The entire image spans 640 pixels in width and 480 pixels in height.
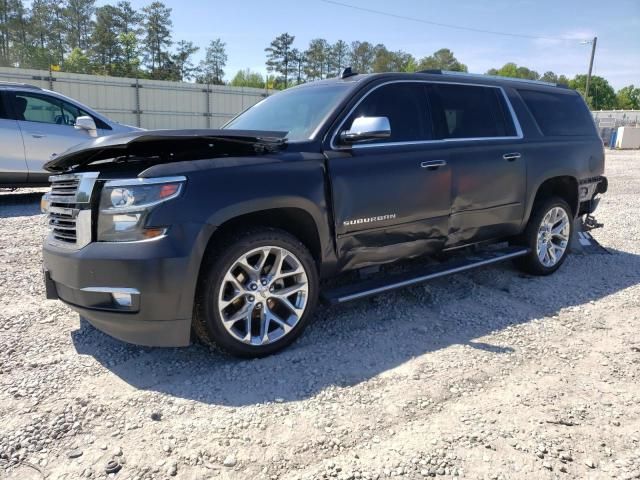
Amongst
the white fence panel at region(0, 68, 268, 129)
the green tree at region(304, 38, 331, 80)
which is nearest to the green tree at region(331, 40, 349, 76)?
the green tree at region(304, 38, 331, 80)

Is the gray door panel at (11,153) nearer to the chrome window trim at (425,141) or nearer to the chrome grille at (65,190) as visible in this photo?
the chrome grille at (65,190)

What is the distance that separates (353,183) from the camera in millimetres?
3467

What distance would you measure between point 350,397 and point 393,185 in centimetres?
162

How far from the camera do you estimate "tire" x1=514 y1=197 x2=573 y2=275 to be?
4.91 metres

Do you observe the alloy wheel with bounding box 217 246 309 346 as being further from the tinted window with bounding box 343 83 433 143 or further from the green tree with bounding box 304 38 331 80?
the green tree with bounding box 304 38 331 80

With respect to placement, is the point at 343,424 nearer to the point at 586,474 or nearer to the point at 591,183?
the point at 586,474

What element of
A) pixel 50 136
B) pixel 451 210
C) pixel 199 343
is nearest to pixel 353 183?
pixel 451 210

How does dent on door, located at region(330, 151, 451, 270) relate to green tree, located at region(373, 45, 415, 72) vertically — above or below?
below

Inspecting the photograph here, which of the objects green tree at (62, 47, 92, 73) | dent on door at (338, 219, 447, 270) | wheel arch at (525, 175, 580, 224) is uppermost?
green tree at (62, 47, 92, 73)

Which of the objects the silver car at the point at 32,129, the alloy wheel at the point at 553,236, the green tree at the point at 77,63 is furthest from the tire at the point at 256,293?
the green tree at the point at 77,63

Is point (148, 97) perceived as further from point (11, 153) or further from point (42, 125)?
point (11, 153)

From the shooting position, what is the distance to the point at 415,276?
12.7 feet

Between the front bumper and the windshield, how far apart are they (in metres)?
1.22

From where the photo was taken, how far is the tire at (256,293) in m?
2.98
